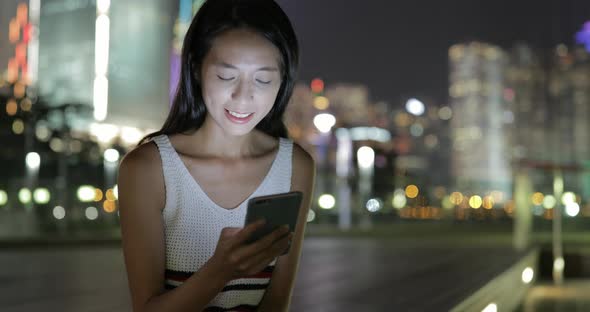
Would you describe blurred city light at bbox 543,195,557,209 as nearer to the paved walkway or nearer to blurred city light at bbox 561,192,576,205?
blurred city light at bbox 561,192,576,205

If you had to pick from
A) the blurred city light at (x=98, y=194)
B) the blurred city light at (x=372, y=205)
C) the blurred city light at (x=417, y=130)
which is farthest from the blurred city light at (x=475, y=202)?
the blurred city light at (x=98, y=194)

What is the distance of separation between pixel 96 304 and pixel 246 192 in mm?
3066

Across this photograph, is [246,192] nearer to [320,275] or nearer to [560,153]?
[320,275]

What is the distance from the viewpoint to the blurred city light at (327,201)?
23781mm

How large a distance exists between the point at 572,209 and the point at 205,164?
36.1ft

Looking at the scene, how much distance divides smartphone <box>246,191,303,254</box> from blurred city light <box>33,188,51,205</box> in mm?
16037

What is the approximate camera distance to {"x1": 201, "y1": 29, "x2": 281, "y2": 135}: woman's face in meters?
1.27

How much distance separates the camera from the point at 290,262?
58.6 inches

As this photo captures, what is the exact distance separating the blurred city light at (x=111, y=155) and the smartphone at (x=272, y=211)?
23.6 metres

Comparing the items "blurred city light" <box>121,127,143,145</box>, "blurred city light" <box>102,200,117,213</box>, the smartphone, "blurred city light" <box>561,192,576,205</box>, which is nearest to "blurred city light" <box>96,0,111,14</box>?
"blurred city light" <box>121,127,143,145</box>

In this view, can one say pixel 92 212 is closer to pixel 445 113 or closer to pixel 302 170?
pixel 302 170

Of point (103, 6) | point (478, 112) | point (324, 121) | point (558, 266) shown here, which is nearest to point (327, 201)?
point (324, 121)

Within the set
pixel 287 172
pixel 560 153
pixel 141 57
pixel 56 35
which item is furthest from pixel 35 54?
pixel 287 172

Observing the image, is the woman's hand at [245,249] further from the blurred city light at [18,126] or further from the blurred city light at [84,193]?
the blurred city light at [18,126]
